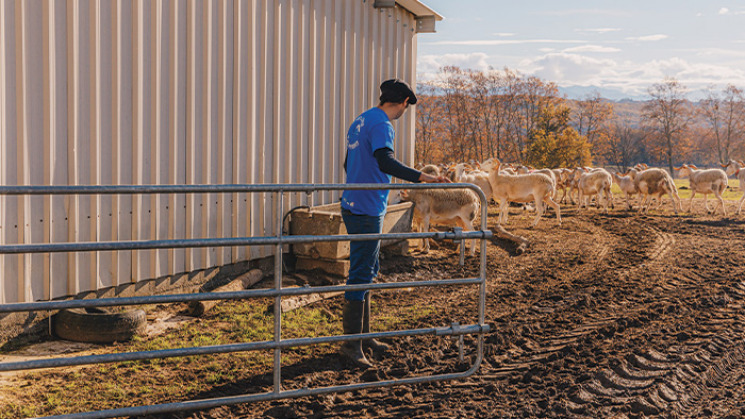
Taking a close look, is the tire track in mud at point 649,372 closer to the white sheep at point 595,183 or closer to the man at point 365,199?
the man at point 365,199

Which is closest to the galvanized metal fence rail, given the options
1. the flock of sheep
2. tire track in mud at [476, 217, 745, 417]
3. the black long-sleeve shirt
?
the black long-sleeve shirt

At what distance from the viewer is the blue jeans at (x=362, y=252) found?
236 inches

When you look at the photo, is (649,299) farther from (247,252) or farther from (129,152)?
(129,152)

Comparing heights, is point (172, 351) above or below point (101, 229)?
below

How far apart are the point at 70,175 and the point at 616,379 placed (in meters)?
5.60

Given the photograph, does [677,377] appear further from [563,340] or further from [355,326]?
[355,326]

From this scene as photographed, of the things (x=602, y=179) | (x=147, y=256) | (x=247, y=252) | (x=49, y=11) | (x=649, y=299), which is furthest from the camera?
(x=602, y=179)

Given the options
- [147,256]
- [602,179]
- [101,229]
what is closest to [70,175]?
[101,229]

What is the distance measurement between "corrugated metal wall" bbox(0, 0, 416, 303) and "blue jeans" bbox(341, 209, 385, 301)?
3.11 metres

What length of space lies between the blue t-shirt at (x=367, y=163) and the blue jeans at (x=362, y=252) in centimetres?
7

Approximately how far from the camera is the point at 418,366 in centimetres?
614

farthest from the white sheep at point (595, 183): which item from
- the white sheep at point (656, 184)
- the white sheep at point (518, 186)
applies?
the white sheep at point (518, 186)

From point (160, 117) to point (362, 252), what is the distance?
12.1 ft

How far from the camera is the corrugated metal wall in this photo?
6.74 m
